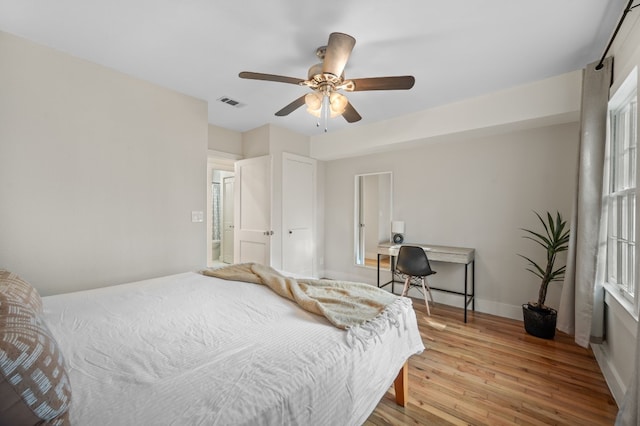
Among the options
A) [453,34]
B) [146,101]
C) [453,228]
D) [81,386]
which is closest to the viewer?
[81,386]

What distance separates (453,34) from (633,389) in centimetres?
226

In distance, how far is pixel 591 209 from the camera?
212 cm

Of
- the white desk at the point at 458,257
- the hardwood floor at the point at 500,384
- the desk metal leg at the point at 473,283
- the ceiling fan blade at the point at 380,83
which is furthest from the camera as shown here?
the desk metal leg at the point at 473,283

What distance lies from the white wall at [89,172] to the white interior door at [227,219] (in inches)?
105

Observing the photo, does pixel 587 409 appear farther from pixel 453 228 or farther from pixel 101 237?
pixel 101 237

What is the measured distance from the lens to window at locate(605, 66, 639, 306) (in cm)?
186

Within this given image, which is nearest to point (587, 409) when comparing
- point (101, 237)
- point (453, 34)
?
point (453, 34)

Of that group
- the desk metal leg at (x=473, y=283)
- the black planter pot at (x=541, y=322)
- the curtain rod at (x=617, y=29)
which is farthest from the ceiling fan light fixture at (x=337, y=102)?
the black planter pot at (x=541, y=322)

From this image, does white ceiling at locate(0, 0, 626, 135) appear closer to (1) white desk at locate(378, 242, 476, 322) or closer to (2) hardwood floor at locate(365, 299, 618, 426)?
(1) white desk at locate(378, 242, 476, 322)

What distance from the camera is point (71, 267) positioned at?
2.20 m

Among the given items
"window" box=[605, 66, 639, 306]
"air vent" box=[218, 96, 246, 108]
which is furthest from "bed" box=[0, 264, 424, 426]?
"air vent" box=[218, 96, 246, 108]

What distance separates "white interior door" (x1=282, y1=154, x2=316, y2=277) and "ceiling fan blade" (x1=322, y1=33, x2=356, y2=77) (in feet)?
7.47

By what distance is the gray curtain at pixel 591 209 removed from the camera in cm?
209

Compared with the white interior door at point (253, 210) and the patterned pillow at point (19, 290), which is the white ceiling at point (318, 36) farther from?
the patterned pillow at point (19, 290)
